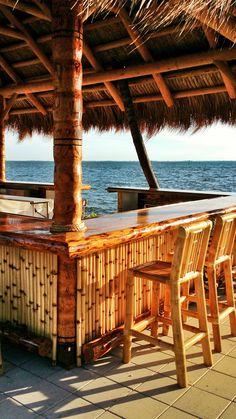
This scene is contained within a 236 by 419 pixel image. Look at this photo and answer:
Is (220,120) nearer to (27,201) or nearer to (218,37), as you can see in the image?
(218,37)

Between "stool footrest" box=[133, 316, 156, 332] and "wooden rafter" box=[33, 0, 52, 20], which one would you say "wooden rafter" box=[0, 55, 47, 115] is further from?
"stool footrest" box=[133, 316, 156, 332]

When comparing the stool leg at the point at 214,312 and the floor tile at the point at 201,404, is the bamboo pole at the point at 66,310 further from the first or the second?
the stool leg at the point at 214,312

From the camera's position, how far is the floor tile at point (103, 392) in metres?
2.03

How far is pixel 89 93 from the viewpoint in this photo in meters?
6.20

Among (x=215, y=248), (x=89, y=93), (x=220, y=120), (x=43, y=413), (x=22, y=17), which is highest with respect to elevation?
(x=22, y=17)

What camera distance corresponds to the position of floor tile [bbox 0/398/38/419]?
6.21ft

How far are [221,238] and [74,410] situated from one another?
1.34m

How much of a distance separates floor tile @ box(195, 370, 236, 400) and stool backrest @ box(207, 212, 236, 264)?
2.23 ft

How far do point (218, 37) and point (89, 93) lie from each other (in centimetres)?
252

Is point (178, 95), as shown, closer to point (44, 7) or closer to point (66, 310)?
point (44, 7)

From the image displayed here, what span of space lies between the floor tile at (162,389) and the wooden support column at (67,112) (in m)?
0.94

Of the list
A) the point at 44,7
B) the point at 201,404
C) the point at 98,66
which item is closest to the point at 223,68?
the point at 98,66


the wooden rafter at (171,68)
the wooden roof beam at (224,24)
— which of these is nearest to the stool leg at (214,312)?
the wooden roof beam at (224,24)

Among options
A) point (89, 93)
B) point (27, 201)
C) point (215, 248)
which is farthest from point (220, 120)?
point (215, 248)
